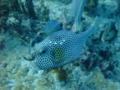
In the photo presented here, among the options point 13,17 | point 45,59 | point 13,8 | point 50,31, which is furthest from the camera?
point 13,8

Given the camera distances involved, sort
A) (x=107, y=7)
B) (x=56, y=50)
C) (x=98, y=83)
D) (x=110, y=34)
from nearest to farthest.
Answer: (x=56, y=50)
(x=98, y=83)
(x=110, y=34)
(x=107, y=7)

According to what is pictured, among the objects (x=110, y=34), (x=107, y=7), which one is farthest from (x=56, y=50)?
(x=107, y=7)

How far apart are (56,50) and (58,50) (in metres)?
0.02

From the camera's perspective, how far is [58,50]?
2809mm

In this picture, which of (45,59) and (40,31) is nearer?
(45,59)

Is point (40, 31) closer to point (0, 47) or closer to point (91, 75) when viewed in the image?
point (0, 47)

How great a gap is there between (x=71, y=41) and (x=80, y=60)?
0.64 m

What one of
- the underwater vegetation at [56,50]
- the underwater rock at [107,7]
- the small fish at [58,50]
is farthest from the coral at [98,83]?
the underwater rock at [107,7]

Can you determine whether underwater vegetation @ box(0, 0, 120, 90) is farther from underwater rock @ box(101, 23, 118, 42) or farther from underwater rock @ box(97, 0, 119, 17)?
underwater rock @ box(97, 0, 119, 17)

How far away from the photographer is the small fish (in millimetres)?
2781

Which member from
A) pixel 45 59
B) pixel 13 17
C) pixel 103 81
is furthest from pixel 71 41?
pixel 13 17

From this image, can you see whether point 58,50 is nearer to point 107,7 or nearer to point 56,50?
point 56,50

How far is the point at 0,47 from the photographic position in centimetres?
394

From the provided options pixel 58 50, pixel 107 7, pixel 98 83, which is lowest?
pixel 98 83
